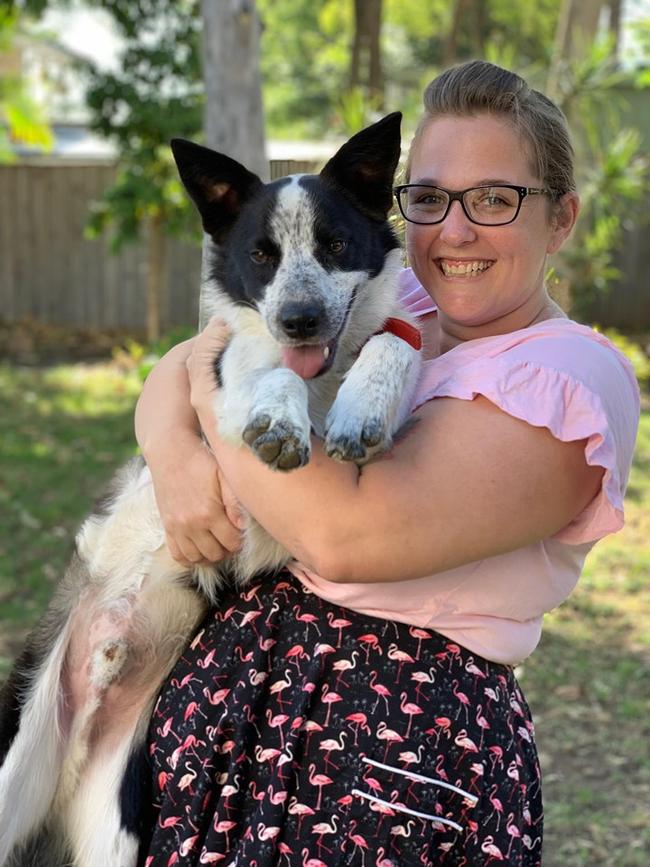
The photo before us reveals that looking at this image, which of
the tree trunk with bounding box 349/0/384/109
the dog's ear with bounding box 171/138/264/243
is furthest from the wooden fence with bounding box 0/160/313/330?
the dog's ear with bounding box 171/138/264/243

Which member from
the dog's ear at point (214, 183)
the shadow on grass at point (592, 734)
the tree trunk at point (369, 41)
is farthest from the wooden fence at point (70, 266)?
the dog's ear at point (214, 183)

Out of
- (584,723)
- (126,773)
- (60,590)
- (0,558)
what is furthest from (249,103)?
(126,773)

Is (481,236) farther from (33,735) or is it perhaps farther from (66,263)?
(66,263)

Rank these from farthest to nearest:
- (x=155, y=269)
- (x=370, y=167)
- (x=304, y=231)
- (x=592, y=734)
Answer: (x=155, y=269)
(x=592, y=734)
(x=370, y=167)
(x=304, y=231)

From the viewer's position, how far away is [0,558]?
627 cm

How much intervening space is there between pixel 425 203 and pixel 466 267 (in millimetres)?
156

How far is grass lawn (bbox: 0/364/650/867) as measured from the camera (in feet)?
12.9

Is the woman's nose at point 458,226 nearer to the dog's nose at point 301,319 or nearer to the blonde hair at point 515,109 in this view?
the blonde hair at point 515,109

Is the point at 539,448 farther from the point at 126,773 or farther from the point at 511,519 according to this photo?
the point at 126,773

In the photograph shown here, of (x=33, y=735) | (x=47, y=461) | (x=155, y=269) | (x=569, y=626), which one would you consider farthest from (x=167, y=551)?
(x=155, y=269)

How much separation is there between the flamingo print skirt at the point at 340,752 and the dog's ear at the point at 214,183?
0.92 m

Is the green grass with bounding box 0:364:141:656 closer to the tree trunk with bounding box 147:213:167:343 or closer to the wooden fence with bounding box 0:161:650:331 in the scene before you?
the tree trunk with bounding box 147:213:167:343

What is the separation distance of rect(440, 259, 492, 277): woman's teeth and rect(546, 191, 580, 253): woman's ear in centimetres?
17

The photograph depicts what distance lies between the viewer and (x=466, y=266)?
208 centimetres
